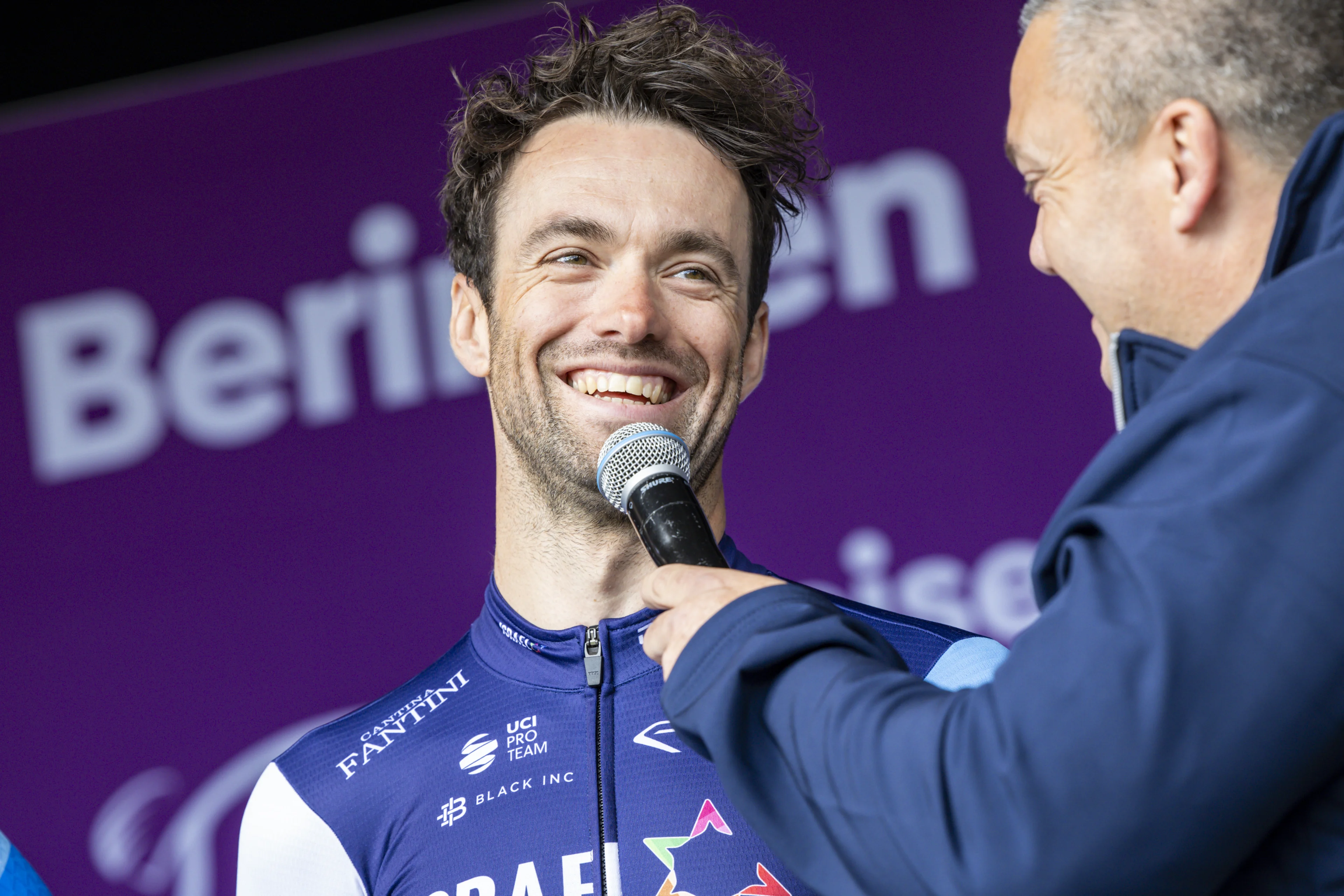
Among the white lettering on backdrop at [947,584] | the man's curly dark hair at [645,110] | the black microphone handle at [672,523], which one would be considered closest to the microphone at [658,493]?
the black microphone handle at [672,523]

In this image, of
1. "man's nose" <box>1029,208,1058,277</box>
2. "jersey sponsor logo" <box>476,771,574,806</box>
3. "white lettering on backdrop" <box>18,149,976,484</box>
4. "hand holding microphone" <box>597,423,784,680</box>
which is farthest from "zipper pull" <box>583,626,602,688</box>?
"white lettering on backdrop" <box>18,149,976,484</box>

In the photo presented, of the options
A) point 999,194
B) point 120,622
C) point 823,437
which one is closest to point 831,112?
point 999,194

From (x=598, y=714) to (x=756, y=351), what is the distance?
1.63 ft

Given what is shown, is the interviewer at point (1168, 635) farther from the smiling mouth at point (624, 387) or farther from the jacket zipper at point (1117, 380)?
the smiling mouth at point (624, 387)

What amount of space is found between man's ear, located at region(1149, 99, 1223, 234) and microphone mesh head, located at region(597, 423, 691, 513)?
1.51 feet

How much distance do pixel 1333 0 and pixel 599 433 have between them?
2.60 ft

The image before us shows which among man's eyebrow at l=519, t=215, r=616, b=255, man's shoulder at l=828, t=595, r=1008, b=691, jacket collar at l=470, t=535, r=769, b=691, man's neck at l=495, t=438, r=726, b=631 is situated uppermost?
man's eyebrow at l=519, t=215, r=616, b=255

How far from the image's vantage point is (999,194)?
106 inches

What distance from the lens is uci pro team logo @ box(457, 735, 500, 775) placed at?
4.82ft

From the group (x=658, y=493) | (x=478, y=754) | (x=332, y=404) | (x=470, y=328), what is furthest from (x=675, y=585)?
(x=332, y=404)

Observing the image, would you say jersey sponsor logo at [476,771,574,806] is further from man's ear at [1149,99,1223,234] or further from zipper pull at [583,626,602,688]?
man's ear at [1149,99,1223,234]

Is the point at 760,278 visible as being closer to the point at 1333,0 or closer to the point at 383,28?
the point at 1333,0

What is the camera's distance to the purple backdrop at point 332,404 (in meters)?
2.64

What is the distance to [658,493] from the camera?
3.84ft
